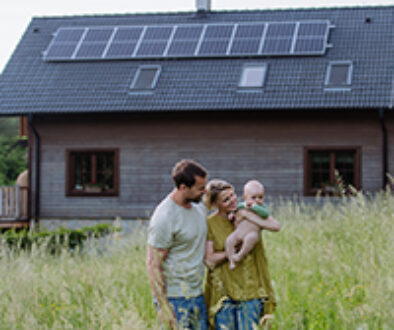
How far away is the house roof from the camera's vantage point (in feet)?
62.3

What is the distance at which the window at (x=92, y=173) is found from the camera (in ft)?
66.8

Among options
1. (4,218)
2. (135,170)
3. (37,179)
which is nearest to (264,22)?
(135,170)

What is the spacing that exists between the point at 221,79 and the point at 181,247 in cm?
1524

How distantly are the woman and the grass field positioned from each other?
323 mm

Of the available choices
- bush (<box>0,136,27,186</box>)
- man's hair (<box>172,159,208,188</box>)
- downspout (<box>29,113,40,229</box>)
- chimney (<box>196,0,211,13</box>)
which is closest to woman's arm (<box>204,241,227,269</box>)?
man's hair (<box>172,159,208,188</box>)

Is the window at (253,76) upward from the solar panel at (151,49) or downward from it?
downward

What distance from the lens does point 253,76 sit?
1998 centimetres

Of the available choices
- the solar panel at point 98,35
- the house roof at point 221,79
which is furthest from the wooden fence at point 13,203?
the solar panel at point 98,35

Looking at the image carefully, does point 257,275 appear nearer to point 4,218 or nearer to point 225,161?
point 225,161

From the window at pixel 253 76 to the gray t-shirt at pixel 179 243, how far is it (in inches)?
580

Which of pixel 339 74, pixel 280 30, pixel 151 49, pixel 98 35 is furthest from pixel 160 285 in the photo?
pixel 98 35

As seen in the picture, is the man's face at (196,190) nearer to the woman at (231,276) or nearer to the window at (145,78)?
the woman at (231,276)

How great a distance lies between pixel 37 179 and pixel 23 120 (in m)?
3.26

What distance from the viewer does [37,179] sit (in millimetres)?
20531
